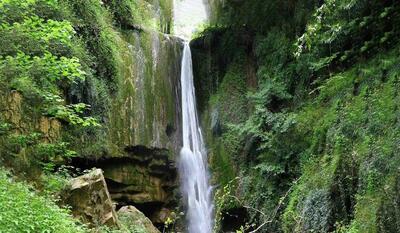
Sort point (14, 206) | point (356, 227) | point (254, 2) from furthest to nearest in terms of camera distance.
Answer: point (254, 2)
point (356, 227)
point (14, 206)

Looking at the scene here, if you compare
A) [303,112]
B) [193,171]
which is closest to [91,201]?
[193,171]

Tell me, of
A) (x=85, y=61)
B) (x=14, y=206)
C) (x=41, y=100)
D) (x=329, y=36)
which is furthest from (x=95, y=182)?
(x=329, y=36)

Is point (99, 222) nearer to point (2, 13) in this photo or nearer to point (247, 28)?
point (2, 13)

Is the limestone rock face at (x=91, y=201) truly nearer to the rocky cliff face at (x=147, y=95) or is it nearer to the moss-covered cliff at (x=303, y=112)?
the moss-covered cliff at (x=303, y=112)

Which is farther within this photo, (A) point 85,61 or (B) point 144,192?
(B) point 144,192

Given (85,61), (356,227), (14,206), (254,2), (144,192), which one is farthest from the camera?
(254,2)

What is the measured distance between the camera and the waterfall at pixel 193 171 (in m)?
12.4

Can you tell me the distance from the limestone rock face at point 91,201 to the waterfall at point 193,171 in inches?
198

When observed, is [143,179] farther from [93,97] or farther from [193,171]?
[93,97]

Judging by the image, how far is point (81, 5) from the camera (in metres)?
11.5

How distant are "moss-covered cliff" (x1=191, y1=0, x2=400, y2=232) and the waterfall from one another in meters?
0.37

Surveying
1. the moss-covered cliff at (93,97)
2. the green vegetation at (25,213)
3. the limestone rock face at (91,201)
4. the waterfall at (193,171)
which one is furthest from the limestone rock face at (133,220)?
the green vegetation at (25,213)

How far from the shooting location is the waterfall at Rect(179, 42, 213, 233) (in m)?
12.4

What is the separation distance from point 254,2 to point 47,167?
9162 millimetres
